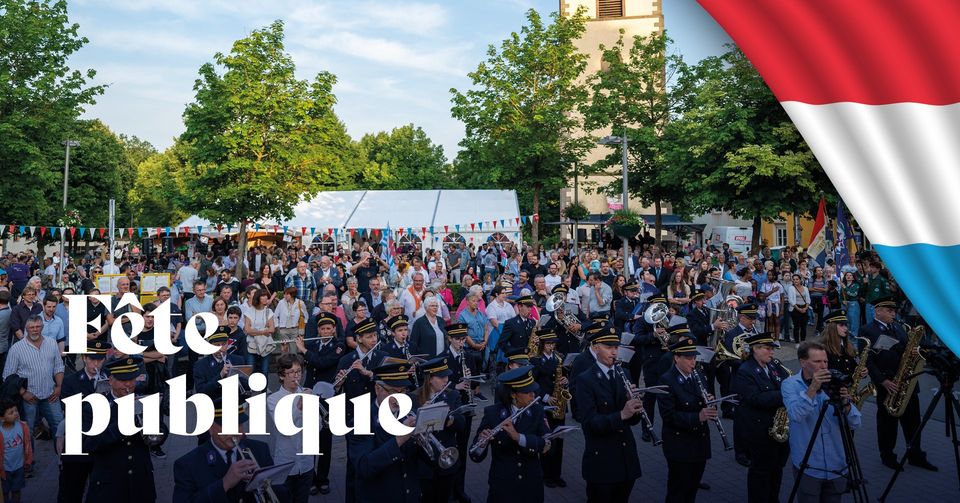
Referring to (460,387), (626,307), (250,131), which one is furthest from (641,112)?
Answer: (460,387)

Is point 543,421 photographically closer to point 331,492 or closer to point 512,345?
point 331,492

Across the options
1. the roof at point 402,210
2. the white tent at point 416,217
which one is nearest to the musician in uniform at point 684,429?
the white tent at point 416,217

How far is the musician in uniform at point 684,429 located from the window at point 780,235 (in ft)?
173

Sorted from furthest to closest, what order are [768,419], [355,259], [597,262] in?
[355,259], [597,262], [768,419]

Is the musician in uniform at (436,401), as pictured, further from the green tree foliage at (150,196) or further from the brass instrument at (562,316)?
the green tree foliage at (150,196)

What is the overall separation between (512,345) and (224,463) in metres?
6.36

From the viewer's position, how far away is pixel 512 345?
445 inches

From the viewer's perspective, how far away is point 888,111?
180cm

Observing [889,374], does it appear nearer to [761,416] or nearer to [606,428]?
[761,416]

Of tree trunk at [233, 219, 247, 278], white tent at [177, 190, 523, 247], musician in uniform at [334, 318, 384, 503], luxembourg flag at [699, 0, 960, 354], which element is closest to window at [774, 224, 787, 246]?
white tent at [177, 190, 523, 247]

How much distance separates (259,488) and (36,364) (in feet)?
20.1

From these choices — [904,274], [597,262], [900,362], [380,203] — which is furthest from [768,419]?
[380,203]

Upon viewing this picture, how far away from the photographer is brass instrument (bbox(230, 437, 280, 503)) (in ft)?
17.0

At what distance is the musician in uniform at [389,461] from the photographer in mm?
5629
